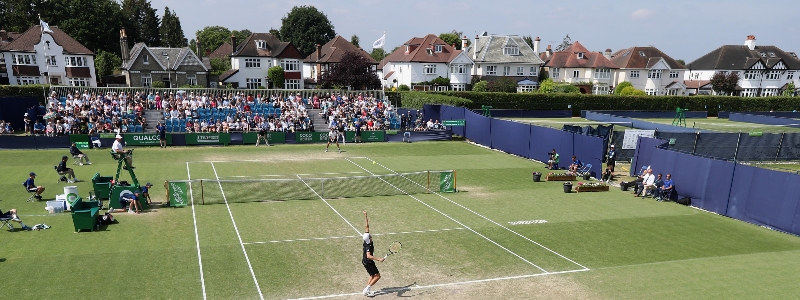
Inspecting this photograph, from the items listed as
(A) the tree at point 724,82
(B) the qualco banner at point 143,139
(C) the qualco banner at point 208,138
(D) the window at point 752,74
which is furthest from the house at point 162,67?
(D) the window at point 752,74

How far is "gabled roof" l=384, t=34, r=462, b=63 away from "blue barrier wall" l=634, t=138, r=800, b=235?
180 ft

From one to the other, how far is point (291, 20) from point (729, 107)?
84.7m

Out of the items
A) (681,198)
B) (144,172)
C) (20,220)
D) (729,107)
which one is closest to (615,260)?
(681,198)

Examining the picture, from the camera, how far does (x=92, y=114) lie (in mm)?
40000

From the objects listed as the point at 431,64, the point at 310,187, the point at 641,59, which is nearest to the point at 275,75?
the point at 431,64

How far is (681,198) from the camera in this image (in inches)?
966

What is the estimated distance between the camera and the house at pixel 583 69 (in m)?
88.4

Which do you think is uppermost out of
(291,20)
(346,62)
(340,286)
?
(291,20)

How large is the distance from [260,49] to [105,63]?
22.9 m

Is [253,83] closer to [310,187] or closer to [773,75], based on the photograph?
[310,187]

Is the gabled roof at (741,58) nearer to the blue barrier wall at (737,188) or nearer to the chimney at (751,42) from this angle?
the chimney at (751,42)

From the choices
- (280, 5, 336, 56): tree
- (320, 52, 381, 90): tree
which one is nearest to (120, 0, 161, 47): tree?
(280, 5, 336, 56): tree

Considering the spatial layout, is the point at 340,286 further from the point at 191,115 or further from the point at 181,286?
the point at 191,115

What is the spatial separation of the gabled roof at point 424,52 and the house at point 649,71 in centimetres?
3292
